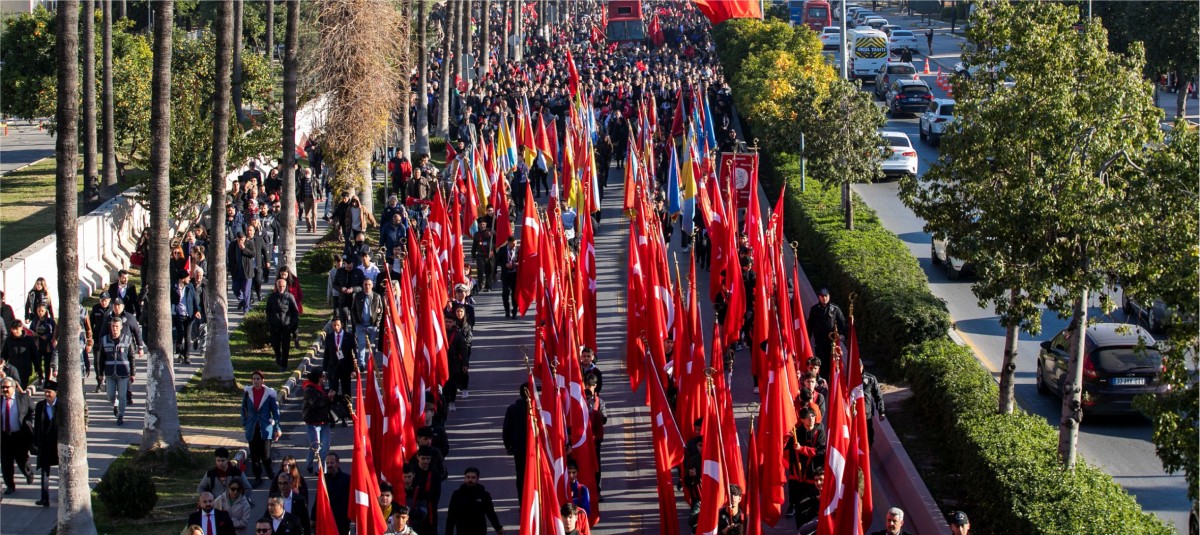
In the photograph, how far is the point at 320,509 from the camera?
12570 mm

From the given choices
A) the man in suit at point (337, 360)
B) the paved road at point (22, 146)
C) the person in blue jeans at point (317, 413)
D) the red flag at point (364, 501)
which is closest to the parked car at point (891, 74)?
the paved road at point (22, 146)

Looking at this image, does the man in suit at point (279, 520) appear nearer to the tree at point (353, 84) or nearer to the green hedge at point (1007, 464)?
the green hedge at point (1007, 464)

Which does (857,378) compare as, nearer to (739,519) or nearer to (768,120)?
(739,519)

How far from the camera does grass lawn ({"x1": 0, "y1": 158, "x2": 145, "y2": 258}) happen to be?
102ft

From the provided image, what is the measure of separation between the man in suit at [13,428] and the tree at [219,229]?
12.9 ft

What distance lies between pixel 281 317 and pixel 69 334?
20.8ft

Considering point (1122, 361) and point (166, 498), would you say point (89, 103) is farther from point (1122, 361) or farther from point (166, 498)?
point (1122, 361)

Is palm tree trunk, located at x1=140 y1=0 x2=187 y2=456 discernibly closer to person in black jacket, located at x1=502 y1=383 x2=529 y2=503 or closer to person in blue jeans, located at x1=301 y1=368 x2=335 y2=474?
person in blue jeans, located at x1=301 y1=368 x2=335 y2=474

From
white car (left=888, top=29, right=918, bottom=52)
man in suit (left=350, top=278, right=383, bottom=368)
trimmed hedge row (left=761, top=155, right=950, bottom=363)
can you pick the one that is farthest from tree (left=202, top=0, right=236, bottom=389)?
white car (left=888, top=29, right=918, bottom=52)

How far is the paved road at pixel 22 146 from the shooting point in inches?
1787

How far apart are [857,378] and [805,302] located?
26.7ft

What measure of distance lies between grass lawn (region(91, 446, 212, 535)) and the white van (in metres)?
48.4

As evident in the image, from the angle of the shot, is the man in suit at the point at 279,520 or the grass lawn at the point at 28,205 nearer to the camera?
the man in suit at the point at 279,520

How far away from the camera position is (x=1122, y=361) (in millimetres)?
17797
